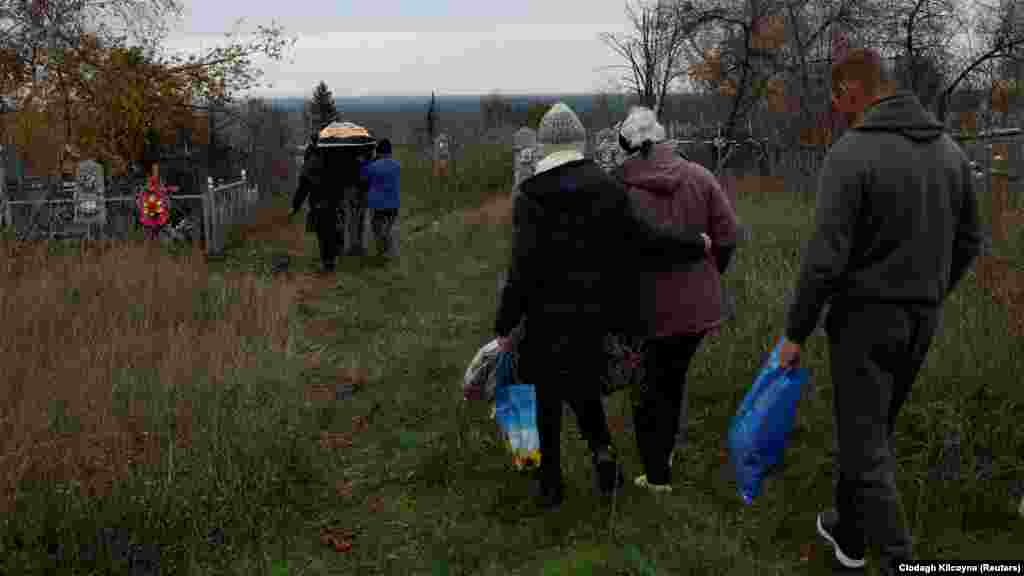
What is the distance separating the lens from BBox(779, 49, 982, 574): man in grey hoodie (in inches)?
122

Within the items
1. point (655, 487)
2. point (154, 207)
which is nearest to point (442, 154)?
point (154, 207)

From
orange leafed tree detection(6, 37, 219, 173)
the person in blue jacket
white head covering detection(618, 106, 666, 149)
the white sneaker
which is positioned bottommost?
the white sneaker

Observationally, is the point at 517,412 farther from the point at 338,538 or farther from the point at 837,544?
the point at 837,544

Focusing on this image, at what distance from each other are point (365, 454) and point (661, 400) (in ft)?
6.16

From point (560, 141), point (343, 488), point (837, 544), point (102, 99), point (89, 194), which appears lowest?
point (343, 488)

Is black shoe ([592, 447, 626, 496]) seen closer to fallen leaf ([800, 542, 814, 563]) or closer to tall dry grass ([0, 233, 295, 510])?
fallen leaf ([800, 542, 814, 563])

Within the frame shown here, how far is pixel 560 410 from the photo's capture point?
4160 mm

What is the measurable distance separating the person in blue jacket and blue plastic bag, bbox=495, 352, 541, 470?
23.4 feet

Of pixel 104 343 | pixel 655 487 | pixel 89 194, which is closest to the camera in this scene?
pixel 655 487

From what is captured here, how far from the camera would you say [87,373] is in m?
→ 5.68

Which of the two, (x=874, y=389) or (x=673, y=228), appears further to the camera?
(x=673, y=228)

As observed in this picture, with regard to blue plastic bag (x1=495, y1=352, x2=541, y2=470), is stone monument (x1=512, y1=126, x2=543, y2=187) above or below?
above

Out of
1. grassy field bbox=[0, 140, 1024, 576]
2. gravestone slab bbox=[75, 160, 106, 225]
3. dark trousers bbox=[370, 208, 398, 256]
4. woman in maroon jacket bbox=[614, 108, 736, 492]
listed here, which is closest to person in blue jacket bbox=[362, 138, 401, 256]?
dark trousers bbox=[370, 208, 398, 256]

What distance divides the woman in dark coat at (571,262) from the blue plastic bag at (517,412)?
1.74 feet
